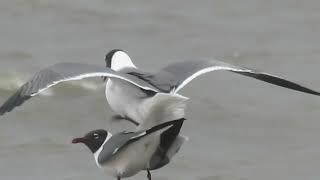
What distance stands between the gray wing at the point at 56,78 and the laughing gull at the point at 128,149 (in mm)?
310

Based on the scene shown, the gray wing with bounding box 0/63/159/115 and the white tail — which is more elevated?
the gray wing with bounding box 0/63/159/115

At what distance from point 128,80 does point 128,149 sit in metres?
0.49

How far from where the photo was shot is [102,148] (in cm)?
626

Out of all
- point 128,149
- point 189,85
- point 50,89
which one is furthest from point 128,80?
point 189,85

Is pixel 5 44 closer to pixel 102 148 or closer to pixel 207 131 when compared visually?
pixel 207 131

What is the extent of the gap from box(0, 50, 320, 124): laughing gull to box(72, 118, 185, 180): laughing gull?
102 millimetres

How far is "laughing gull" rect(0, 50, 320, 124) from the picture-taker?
18.2 feet

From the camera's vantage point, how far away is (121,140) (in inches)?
239

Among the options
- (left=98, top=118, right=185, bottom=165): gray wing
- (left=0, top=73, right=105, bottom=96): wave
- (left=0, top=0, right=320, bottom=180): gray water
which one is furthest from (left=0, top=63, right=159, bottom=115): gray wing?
(left=0, top=73, right=105, bottom=96): wave

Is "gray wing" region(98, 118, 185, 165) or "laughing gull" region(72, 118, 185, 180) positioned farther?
"laughing gull" region(72, 118, 185, 180)

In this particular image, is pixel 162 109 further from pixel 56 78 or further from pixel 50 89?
pixel 50 89

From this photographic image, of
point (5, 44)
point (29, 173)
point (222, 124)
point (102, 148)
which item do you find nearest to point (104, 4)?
point (5, 44)

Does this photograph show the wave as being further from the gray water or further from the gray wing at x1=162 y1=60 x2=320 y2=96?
the gray wing at x1=162 y1=60 x2=320 y2=96

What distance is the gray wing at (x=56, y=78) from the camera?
18.0ft
